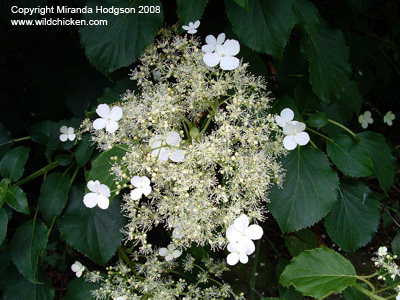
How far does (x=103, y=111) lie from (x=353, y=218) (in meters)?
0.94

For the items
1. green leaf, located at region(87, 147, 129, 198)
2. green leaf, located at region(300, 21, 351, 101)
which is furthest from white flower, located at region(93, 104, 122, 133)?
green leaf, located at region(300, 21, 351, 101)

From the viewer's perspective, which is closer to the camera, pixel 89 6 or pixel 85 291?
pixel 89 6

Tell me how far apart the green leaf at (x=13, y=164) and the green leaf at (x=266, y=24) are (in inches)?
32.6

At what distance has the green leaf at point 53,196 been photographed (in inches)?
50.9

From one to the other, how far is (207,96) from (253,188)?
272 mm

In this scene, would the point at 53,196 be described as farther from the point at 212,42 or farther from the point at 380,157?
the point at 380,157

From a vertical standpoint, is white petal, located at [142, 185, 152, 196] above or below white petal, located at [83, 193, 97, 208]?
above

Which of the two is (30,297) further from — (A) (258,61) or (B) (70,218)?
→ (A) (258,61)

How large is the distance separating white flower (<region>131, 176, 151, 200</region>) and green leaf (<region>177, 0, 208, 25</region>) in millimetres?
457

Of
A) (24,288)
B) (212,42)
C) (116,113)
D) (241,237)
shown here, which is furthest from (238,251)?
A: (24,288)

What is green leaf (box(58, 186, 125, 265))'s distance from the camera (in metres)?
1.26

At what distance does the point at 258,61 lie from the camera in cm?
129

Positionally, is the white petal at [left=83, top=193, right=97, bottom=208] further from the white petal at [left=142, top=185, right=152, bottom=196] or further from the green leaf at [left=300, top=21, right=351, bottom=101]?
the green leaf at [left=300, top=21, right=351, bottom=101]

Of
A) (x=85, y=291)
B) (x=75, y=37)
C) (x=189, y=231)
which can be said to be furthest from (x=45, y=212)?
(x=75, y=37)
